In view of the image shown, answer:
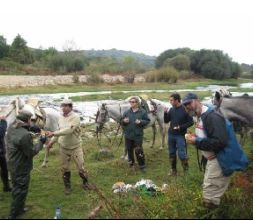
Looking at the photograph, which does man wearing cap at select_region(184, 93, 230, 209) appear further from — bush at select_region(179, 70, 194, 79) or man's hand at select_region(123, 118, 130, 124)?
bush at select_region(179, 70, 194, 79)

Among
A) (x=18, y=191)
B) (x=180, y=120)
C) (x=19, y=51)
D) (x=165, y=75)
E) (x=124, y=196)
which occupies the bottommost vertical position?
(x=165, y=75)

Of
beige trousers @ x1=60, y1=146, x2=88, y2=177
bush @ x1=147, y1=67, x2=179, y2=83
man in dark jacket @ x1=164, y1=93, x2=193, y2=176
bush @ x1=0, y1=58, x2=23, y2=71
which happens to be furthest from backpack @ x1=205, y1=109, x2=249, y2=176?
bush @ x1=0, y1=58, x2=23, y2=71

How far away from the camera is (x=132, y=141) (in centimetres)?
1174

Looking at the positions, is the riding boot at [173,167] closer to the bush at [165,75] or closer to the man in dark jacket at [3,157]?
the man in dark jacket at [3,157]

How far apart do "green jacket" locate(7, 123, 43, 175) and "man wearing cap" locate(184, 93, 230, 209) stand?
9.56ft

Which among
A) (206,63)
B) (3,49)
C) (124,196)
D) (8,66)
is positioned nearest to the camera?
(124,196)

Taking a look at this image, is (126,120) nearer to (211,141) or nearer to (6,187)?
(6,187)

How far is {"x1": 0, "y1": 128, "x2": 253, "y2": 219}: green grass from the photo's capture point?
6779 millimetres

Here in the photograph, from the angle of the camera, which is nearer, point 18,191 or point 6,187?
point 18,191

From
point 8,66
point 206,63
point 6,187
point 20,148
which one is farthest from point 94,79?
point 20,148

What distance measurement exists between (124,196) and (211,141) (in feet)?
9.86

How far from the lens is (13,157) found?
25.0ft

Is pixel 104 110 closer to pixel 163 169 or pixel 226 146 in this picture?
pixel 163 169

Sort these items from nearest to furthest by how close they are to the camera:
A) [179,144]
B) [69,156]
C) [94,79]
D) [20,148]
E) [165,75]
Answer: [20,148] < [69,156] < [179,144] < [94,79] < [165,75]
